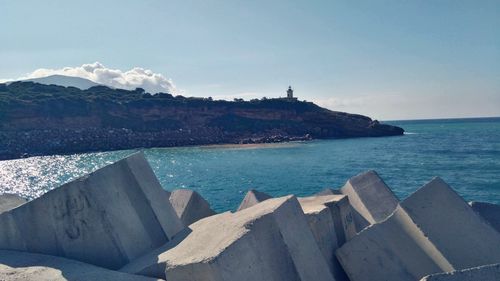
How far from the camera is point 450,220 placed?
154 inches

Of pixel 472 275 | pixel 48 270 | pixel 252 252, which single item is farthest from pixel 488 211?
pixel 48 270

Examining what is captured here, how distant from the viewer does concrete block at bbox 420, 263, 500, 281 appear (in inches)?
105

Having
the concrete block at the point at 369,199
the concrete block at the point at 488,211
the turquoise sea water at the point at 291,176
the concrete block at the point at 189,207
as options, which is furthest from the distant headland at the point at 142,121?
the concrete block at the point at 488,211

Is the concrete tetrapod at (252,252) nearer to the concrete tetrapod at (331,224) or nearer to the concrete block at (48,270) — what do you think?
the concrete block at (48,270)

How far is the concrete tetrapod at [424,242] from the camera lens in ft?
12.2

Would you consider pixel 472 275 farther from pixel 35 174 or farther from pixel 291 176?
pixel 35 174

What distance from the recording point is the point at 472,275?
2693 millimetres

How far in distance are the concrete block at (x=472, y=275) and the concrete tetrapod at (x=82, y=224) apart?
276cm

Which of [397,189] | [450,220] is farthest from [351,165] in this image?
[450,220]

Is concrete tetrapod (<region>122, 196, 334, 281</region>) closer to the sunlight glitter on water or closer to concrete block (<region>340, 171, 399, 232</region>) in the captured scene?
concrete block (<region>340, 171, 399, 232</region>)

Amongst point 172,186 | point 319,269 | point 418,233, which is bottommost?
point 172,186

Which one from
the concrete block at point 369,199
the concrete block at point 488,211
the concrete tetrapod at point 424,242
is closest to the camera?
the concrete tetrapod at point 424,242

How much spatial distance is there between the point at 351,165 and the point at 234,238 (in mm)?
28062

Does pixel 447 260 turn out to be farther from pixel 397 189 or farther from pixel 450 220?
pixel 397 189
